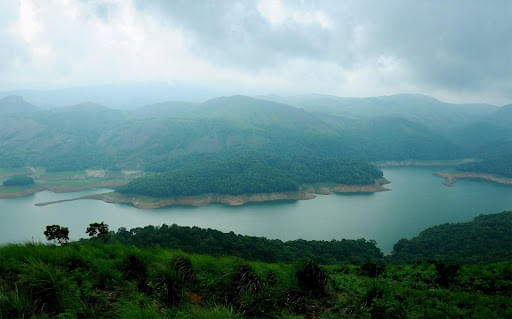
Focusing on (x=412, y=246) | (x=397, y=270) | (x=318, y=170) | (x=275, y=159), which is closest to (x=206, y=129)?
(x=275, y=159)

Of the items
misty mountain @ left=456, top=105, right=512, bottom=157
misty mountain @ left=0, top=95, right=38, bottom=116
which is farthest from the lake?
misty mountain @ left=0, top=95, right=38, bottom=116

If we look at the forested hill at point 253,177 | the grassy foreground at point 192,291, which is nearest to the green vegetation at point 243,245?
the grassy foreground at point 192,291

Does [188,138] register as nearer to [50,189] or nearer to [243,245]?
[50,189]

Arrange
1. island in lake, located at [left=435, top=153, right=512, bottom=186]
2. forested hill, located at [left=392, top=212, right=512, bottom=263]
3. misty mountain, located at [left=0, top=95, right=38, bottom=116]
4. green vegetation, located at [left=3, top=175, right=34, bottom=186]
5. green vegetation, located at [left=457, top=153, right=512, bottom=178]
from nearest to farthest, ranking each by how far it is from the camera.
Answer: forested hill, located at [left=392, top=212, right=512, bottom=263] → green vegetation, located at [left=3, top=175, right=34, bottom=186] → island in lake, located at [left=435, top=153, right=512, bottom=186] → green vegetation, located at [left=457, top=153, right=512, bottom=178] → misty mountain, located at [left=0, top=95, right=38, bottom=116]

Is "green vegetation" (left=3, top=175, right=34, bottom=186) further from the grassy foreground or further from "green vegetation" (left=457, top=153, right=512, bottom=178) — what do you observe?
"green vegetation" (left=457, top=153, right=512, bottom=178)

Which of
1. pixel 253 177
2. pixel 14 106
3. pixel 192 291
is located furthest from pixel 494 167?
pixel 14 106

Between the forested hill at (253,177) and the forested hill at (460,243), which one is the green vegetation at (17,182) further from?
the forested hill at (460,243)

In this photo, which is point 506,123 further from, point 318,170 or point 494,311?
point 494,311

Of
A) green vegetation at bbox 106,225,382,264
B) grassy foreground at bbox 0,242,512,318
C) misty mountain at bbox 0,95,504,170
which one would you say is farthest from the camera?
misty mountain at bbox 0,95,504,170
